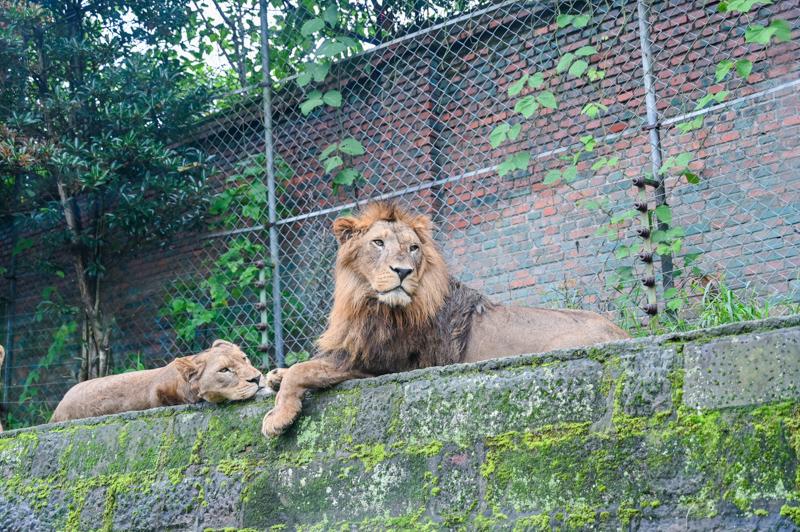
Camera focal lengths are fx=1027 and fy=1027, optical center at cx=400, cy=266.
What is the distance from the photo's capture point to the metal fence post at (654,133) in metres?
6.59

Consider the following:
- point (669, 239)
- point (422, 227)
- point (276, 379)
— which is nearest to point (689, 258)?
point (669, 239)

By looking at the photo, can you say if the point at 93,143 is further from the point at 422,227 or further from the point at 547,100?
the point at 422,227

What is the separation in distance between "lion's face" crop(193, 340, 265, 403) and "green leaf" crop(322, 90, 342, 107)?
2.91m

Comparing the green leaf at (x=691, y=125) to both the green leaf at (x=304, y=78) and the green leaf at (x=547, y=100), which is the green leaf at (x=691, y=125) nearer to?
the green leaf at (x=547, y=100)

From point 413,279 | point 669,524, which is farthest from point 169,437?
point 669,524

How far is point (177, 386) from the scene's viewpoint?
20.1 feet

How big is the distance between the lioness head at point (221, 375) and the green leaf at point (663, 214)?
8.85 feet

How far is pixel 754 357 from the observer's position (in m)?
3.46

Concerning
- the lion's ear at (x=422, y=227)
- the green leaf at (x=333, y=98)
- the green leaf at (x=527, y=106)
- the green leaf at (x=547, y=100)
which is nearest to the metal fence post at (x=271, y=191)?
the green leaf at (x=333, y=98)

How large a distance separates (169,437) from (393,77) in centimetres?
466

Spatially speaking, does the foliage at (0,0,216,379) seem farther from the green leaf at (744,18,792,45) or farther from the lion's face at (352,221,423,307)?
the green leaf at (744,18,792,45)

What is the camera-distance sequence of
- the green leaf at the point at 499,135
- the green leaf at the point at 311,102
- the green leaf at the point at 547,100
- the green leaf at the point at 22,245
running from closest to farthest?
the green leaf at the point at 547,100, the green leaf at the point at 499,135, the green leaf at the point at 311,102, the green leaf at the point at 22,245

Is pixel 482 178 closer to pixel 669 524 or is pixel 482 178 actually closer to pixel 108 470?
pixel 108 470

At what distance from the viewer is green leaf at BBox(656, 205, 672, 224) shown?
6.46m
